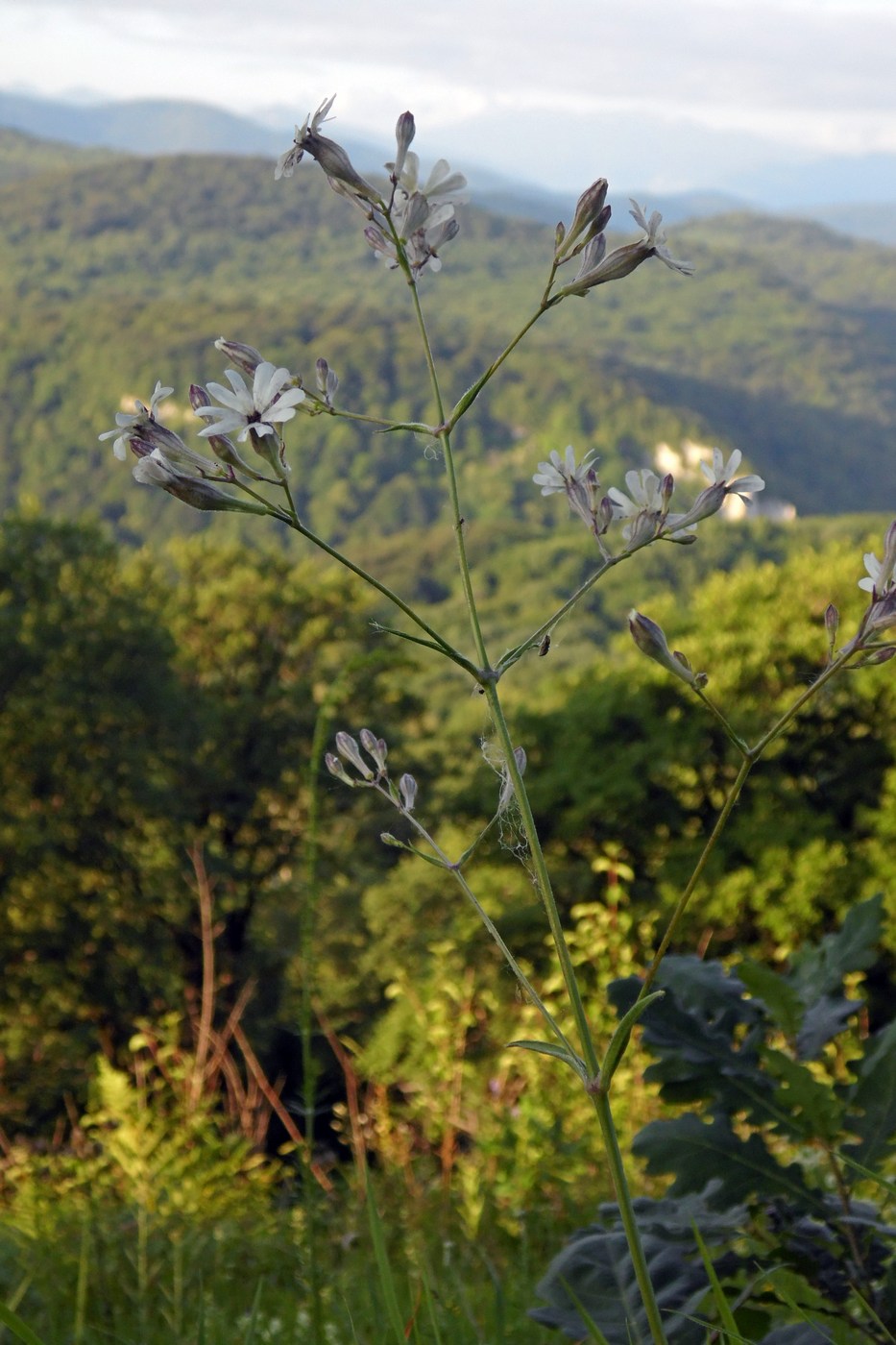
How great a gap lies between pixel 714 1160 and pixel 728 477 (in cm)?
105

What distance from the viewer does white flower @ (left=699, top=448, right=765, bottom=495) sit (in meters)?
1.17

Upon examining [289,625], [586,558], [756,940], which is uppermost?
[289,625]

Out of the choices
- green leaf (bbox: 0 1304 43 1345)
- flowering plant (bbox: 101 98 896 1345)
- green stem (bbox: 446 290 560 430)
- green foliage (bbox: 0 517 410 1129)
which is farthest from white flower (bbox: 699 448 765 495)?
green foliage (bbox: 0 517 410 1129)

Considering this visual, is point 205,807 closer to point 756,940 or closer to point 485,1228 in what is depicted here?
point 756,940

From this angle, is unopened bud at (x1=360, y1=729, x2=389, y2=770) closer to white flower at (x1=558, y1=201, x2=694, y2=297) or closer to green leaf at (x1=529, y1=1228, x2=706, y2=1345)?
white flower at (x1=558, y1=201, x2=694, y2=297)

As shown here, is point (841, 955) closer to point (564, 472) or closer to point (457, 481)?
point (564, 472)

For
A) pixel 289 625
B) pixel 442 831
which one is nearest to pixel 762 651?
pixel 442 831

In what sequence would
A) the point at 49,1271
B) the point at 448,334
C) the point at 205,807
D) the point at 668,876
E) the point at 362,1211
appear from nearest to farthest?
the point at 49,1271 < the point at 362,1211 < the point at 668,876 < the point at 205,807 < the point at 448,334

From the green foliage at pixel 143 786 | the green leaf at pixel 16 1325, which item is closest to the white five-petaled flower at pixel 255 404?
the green leaf at pixel 16 1325

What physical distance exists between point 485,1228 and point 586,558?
9223 centimetres

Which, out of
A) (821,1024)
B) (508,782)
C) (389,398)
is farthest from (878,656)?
(389,398)

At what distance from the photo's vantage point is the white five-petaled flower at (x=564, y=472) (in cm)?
122

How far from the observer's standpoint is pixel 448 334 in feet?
509

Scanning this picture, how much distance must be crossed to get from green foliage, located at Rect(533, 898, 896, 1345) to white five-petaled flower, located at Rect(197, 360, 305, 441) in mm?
1088
